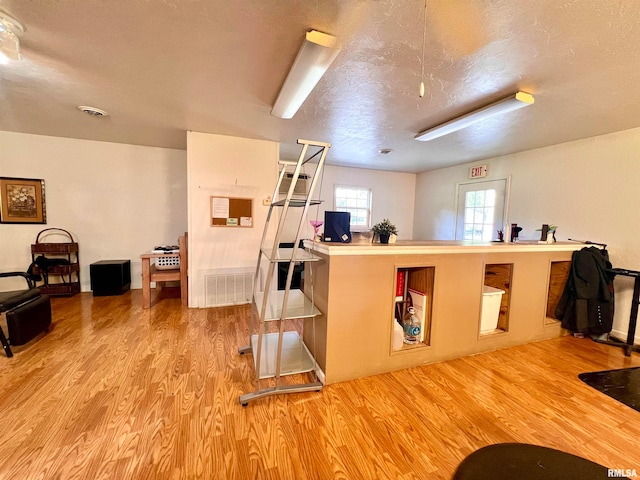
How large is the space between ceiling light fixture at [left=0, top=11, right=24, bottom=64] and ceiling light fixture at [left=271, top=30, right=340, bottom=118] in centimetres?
155

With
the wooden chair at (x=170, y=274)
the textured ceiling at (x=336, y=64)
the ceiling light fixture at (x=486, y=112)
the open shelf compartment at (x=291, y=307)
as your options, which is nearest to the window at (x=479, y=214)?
the textured ceiling at (x=336, y=64)

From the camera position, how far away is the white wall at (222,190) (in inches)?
139

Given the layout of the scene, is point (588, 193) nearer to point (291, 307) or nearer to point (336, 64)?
point (336, 64)

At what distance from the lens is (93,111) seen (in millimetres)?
2766

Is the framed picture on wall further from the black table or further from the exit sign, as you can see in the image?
the black table

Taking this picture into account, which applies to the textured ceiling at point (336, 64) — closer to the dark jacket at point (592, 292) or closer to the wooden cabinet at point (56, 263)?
the dark jacket at point (592, 292)

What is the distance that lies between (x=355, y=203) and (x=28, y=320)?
16.8 ft

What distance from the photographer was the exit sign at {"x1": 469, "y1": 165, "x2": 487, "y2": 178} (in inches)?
178

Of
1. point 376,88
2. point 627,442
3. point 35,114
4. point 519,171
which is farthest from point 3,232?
point 519,171

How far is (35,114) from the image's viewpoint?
2.96 metres

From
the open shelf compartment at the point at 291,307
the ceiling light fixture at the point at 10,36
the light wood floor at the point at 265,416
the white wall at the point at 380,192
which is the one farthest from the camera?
the white wall at the point at 380,192

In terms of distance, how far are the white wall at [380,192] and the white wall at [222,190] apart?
1.50 metres

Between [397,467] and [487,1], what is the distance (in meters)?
2.34

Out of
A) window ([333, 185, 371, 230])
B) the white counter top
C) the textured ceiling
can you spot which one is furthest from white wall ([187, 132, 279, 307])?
window ([333, 185, 371, 230])
